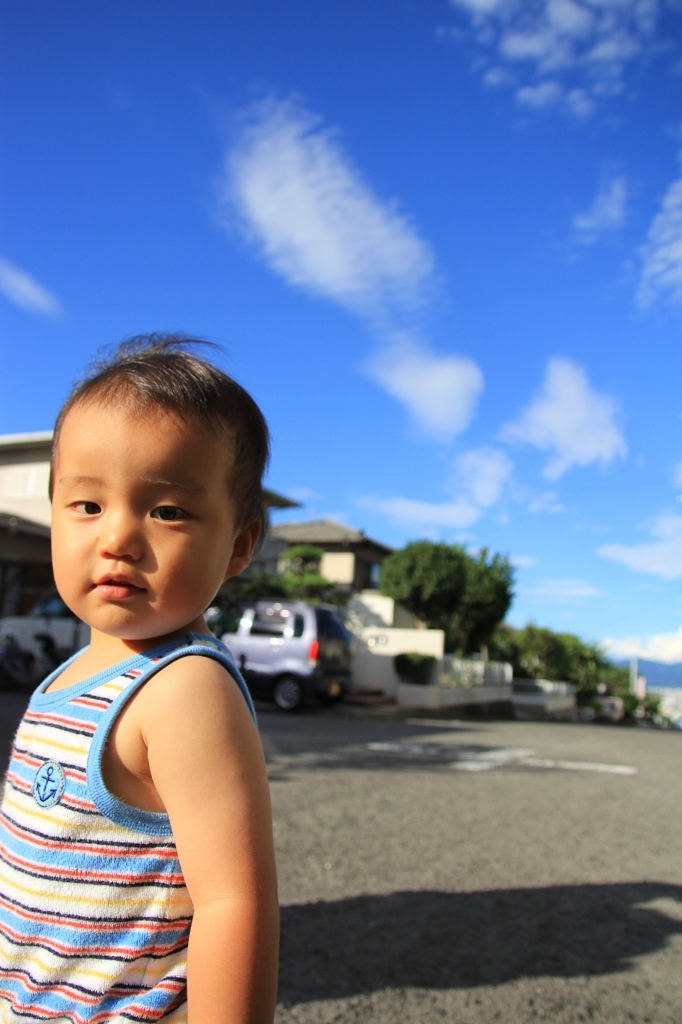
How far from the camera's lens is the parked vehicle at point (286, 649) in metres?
14.3

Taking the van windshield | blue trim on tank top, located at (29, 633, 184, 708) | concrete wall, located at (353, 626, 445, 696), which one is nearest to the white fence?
concrete wall, located at (353, 626, 445, 696)

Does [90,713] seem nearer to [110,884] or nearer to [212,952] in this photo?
[110,884]

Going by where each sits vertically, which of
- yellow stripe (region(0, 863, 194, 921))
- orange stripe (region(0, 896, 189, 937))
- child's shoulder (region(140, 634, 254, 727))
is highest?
child's shoulder (region(140, 634, 254, 727))

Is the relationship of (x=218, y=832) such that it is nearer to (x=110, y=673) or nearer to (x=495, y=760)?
(x=110, y=673)

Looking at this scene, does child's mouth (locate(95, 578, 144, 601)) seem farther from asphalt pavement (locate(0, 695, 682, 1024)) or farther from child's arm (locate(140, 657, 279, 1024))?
asphalt pavement (locate(0, 695, 682, 1024))

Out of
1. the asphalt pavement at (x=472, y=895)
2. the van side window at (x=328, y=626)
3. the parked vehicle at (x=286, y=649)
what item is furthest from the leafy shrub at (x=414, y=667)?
the asphalt pavement at (x=472, y=895)

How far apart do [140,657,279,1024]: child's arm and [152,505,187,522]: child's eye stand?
0.18 metres

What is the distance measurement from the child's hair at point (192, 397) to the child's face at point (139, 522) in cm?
2

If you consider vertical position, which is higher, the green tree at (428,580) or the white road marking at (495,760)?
the green tree at (428,580)

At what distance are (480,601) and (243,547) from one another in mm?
26326

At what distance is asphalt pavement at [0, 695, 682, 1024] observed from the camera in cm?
270

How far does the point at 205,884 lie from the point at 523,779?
7.44m

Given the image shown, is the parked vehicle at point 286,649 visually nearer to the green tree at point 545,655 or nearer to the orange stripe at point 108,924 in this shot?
the orange stripe at point 108,924

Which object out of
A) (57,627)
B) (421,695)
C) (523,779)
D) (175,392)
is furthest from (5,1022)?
(421,695)
